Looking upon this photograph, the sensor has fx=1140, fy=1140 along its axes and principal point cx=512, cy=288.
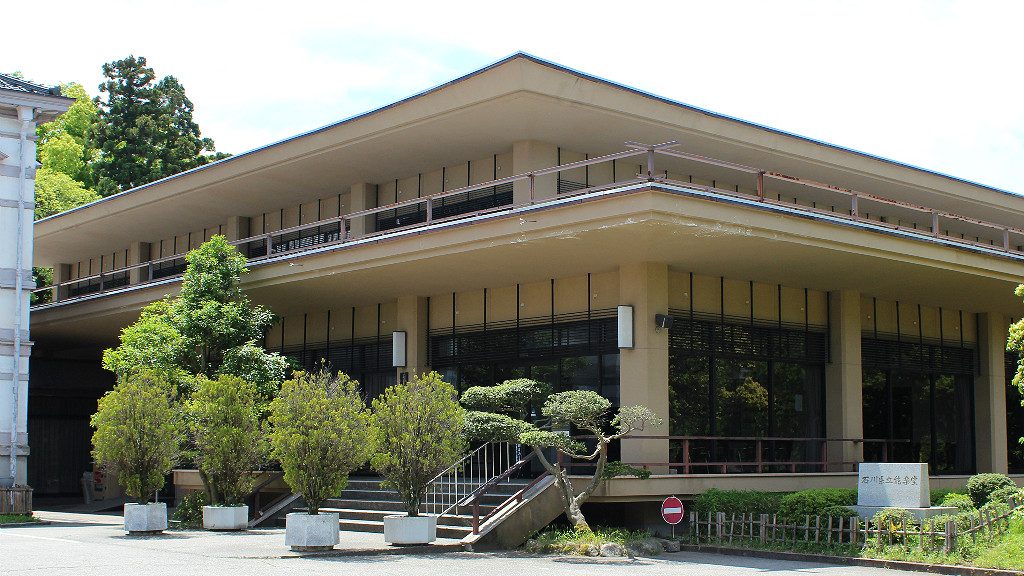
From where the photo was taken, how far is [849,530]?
18.9m

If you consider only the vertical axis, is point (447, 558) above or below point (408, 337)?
below

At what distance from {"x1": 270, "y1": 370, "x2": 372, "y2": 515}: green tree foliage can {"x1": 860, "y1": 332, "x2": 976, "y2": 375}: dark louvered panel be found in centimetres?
1360

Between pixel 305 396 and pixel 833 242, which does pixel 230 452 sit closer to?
pixel 305 396

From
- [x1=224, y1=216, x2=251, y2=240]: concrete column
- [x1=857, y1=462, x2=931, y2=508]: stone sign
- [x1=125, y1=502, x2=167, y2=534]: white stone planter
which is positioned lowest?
[x1=125, y1=502, x2=167, y2=534]: white stone planter

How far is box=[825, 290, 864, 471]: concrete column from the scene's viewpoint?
85.8ft

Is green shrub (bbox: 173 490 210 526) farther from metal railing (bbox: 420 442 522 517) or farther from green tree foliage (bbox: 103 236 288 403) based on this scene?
metal railing (bbox: 420 442 522 517)

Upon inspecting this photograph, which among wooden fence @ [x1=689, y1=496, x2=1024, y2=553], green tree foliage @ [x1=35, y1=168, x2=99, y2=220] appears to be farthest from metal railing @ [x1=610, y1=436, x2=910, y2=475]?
green tree foliage @ [x1=35, y1=168, x2=99, y2=220]

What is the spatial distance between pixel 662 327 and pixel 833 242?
3645 mm

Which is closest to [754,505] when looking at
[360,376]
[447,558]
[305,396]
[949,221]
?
[447,558]

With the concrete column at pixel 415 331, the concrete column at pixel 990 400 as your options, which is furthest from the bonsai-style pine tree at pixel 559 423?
the concrete column at pixel 990 400

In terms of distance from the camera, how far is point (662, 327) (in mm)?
22531

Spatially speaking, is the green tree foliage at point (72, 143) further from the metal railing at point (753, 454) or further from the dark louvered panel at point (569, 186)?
the metal railing at point (753, 454)

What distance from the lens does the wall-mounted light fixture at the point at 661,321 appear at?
22.4 metres

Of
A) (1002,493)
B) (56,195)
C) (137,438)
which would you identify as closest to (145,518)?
(137,438)
